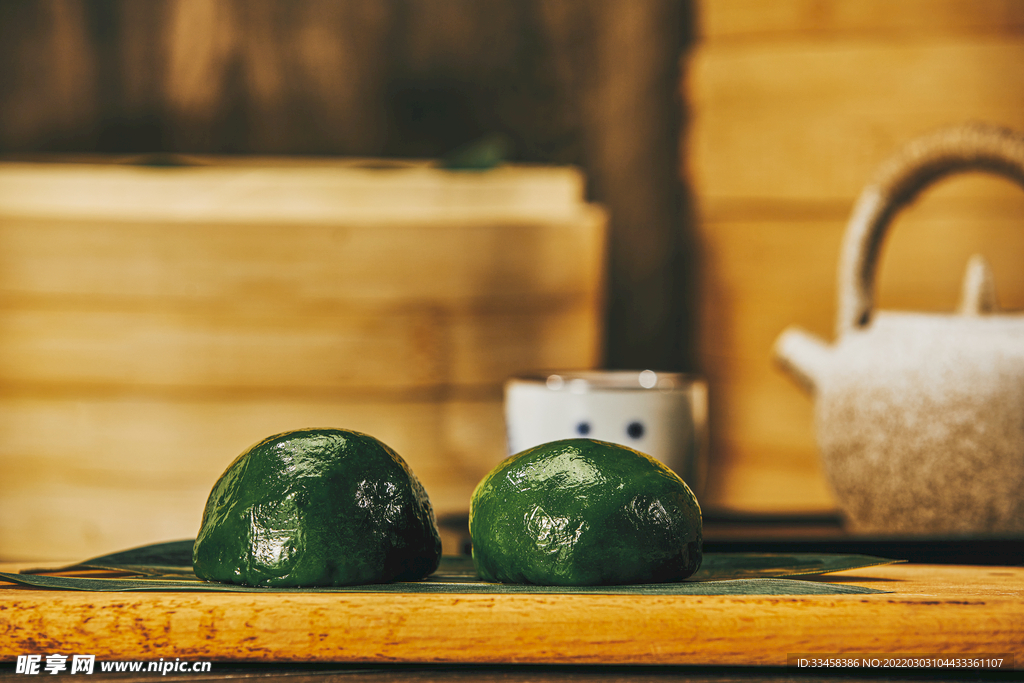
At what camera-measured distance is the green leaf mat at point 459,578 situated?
0.40 metres

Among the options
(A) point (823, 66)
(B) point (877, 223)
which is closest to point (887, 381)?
(B) point (877, 223)

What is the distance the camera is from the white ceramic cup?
72 centimetres

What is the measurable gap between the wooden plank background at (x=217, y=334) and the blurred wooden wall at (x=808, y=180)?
29 centimetres

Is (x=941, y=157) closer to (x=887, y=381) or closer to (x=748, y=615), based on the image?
(x=887, y=381)

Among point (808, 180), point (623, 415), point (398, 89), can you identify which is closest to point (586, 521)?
point (623, 415)

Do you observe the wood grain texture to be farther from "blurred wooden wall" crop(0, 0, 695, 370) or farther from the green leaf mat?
"blurred wooden wall" crop(0, 0, 695, 370)

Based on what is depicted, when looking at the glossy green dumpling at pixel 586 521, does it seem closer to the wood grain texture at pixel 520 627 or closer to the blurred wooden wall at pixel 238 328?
the wood grain texture at pixel 520 627

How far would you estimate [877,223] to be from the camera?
0.83m

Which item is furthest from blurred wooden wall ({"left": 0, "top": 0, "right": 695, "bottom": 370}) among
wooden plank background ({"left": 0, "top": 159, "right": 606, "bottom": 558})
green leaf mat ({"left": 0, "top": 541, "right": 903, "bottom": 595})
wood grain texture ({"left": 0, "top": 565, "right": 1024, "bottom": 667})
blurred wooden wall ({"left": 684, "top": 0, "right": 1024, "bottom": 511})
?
wood grain texture ({"left": 0, "top": 565, "right": 1024, "bottom": 667})

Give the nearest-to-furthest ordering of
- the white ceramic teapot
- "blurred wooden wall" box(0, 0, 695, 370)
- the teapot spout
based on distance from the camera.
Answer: the white ceramic teapot, the teapot spout, "blurred wooden wall" box(0, 0, 695, 370)

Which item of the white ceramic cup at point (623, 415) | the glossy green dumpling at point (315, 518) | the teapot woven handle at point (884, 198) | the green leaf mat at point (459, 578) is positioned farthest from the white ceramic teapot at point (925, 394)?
the glossy green dumpling at point (315, 518)

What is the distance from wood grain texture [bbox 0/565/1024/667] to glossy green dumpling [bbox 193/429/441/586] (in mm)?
33

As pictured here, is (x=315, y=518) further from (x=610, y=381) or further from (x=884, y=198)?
(x=884, y=198)

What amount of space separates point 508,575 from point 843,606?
0.47 feet
